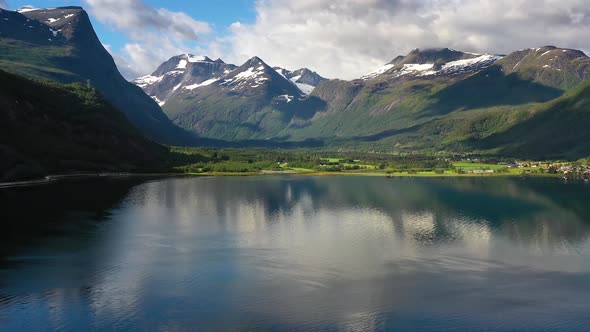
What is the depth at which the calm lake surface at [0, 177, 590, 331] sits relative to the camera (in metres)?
48.4

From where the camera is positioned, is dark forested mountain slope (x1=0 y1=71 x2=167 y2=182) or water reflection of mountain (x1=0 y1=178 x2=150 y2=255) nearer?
water reflection of mountain (x1=0 y1=178 x2=150 y2=255)

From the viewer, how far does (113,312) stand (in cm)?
4931

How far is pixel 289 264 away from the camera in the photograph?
6656 centimetres

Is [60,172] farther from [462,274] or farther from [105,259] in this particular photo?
[462,274]

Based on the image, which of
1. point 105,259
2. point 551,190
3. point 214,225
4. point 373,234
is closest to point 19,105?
point 214,225

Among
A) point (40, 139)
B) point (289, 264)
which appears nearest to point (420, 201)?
point (289, 264)

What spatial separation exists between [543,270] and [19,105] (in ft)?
566

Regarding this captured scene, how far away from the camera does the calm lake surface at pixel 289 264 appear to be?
48.4 metres

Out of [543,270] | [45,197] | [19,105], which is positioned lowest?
[543,270]

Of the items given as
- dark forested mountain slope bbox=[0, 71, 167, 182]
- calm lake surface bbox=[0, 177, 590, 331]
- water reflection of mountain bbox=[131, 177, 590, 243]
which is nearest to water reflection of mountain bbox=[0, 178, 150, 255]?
calm lake surface bbox=[0, 177, 590, 331]

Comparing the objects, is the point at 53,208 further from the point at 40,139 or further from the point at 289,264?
the point at 40,139

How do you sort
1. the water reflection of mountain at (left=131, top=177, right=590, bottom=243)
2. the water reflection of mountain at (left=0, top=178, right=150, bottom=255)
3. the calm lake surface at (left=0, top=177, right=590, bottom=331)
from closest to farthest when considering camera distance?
1. the calm lake surface at (left=0, top=177, right=590, bottom=331)
2. the water reflection of mountain at (left=0, top=178, right=150, bottom=255)
3. the water reflection of mountain at (left=131, top=177, right=590, bottom=243)

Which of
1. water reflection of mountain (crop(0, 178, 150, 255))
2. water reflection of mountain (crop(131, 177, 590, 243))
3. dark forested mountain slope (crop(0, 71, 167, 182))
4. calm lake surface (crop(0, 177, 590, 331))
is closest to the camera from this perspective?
calm lake surface (crop(0, 177, 590, 331))

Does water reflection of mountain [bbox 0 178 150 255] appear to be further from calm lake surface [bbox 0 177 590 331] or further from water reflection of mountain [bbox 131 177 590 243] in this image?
water reflection of mountain [bbox 131 177 590 243]
